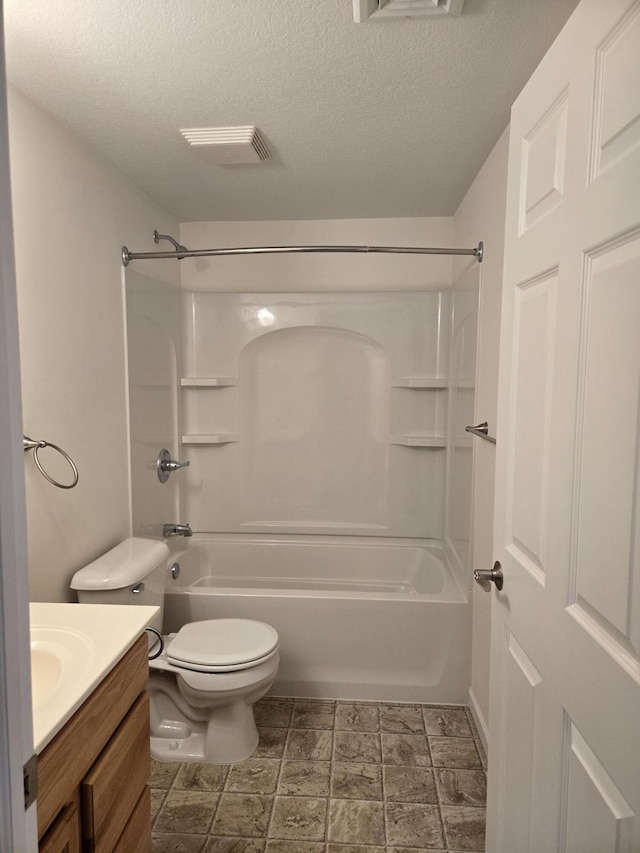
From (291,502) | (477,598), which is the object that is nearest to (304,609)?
(477,598)

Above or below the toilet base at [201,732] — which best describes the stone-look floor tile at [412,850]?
below

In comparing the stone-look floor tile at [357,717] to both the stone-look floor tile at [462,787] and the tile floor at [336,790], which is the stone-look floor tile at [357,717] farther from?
the stone-look floor tile at [462,787]

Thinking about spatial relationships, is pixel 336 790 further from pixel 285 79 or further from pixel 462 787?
pixel 285 79

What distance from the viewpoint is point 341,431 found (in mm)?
3408

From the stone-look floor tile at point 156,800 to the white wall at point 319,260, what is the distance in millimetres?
2498

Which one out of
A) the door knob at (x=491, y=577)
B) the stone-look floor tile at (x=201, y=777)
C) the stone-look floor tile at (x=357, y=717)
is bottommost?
the stone-look floor tile at (x=201, y=777)

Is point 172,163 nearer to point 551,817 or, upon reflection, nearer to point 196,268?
point 196,268

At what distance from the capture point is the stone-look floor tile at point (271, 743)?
2.20 metres

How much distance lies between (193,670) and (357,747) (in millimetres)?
740

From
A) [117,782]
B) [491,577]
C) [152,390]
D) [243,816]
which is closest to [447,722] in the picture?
[243,816]

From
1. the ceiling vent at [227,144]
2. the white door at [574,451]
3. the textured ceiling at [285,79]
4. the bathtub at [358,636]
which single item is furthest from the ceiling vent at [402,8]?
the bathtub at [358,636]

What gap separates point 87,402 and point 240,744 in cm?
144

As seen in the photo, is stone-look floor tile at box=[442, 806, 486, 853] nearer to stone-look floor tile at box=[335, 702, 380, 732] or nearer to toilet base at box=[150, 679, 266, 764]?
stone-look floor tile at box=[335, 702, 380, 732]

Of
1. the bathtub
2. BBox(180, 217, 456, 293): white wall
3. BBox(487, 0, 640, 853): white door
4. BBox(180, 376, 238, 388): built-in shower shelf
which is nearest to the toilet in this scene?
the bathtub
